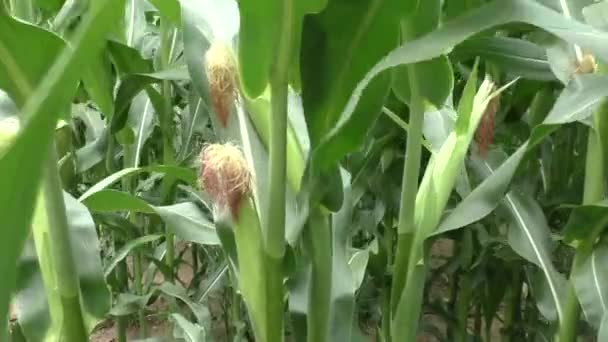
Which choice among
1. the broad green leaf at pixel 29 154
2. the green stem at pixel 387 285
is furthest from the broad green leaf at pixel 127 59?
the broad green leaf at pixel 29 154

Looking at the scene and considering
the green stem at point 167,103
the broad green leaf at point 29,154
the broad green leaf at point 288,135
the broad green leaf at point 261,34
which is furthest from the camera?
the green stem at point 167,103

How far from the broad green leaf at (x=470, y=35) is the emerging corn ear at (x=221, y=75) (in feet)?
0.29

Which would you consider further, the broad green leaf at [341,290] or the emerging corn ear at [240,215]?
the broad green leaf at [341,290]

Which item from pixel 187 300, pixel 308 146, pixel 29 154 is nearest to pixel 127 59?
pixel 187 300

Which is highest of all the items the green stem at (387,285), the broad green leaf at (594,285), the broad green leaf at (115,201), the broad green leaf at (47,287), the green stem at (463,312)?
the broad green leaf at (115,201)

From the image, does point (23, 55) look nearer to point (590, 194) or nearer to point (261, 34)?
point (261, 34)

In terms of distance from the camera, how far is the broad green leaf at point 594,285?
766 millimetres

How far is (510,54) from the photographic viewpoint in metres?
0.80

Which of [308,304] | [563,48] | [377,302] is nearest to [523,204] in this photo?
[563,48]

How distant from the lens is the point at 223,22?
0.72 m

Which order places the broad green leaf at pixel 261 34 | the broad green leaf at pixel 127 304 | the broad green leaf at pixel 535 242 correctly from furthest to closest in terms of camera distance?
the broad green leaf at pixel 127 304 → the broad green leaf at pixel 535 242 → the broad green leaf at pixel 261 34

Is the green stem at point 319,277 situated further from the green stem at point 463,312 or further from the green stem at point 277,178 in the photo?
the green stem at point 463,312

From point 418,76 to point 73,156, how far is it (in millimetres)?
710

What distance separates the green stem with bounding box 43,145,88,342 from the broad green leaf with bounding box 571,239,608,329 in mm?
500
